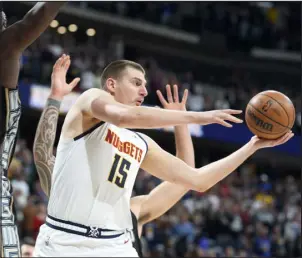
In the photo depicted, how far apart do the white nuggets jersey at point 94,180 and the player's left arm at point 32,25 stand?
2.17ft

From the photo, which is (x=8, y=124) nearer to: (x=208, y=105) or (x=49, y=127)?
(x=49, y=127)

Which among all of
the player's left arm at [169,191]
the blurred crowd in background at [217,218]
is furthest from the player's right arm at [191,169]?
the blurred crowd in background at [217,218]

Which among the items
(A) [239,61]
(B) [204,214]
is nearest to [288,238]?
(B) [204,214]

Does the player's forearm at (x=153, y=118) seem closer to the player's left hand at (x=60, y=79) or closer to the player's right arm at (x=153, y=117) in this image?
the player's right arm at (x=153, y=117)

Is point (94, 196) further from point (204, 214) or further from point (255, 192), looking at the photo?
point (255, 192)

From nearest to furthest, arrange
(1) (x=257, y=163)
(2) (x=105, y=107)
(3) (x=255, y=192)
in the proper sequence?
(2) (x=105, y=107) → (3) (x=255, y=192) → (1) (x=257, y=163)

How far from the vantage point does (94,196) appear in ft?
12.9

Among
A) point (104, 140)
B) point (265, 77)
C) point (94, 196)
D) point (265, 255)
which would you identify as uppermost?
point (104, 140)

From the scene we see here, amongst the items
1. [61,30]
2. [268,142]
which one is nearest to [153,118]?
[268,142]

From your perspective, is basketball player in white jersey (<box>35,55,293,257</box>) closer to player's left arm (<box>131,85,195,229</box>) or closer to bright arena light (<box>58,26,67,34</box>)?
player's left arm (<box>131,85,195,229</box>)

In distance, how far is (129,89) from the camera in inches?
165

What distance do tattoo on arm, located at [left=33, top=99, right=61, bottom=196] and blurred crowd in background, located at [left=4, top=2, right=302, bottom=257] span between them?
5521mm

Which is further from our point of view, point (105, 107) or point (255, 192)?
point (255, 192)

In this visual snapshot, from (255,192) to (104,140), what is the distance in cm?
1341
